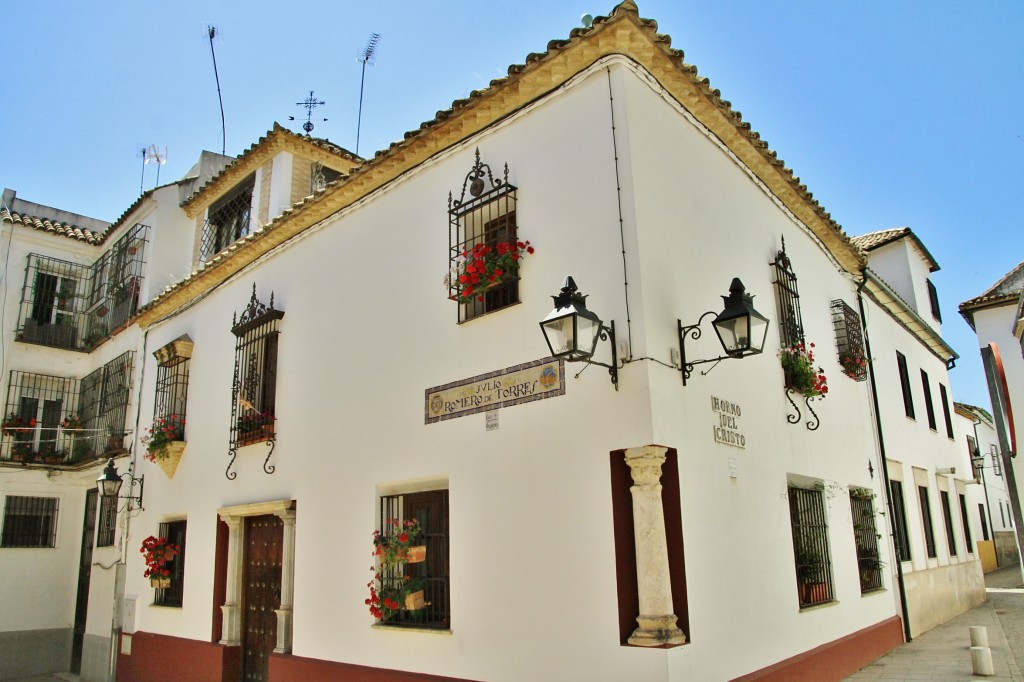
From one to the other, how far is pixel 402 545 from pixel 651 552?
2586 millimetres

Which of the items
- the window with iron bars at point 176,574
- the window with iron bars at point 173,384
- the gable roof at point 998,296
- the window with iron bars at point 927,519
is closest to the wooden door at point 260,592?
the window with iron bars at point 176,574

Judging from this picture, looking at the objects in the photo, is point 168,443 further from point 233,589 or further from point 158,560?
point 233,589

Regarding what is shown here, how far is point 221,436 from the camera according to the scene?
34.9ft

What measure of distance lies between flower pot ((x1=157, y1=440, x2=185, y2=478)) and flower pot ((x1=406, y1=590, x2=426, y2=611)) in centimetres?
609

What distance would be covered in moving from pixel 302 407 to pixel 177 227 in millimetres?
7245

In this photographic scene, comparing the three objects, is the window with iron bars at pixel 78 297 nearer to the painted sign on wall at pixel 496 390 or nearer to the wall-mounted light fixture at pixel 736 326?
the painted sign on wall at pixel 496 390

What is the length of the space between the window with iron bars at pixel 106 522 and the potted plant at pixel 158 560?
2.43 metres

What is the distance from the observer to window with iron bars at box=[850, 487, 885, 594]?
9.66 m

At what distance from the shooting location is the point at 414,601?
6906 mm

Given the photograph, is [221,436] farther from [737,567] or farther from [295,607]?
[737,567]

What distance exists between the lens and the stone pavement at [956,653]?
327 inches

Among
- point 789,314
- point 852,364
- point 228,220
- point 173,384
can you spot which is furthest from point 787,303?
point 228,220

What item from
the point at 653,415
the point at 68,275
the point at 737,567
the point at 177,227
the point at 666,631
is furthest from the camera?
the point at 68,275

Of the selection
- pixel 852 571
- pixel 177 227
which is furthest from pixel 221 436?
pixel 852 571
